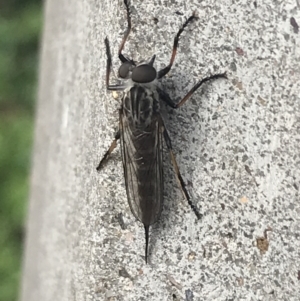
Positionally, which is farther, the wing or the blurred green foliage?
the blurred green foliage

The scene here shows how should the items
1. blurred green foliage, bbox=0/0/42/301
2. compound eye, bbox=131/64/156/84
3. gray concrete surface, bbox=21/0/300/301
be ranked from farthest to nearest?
blurred green foliage, bbox=0/0/42/301, compound eye, bbox=131/64/156/84, gray concrete surface, bbox=21/0/300/301

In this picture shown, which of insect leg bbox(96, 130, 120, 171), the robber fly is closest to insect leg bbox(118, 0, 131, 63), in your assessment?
the robber fly

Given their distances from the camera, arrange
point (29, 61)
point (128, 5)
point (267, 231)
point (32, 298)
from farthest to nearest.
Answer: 1. point (29, 61)
2. point (32, 298)
3. point (128, 5)
4. point (267, 231)

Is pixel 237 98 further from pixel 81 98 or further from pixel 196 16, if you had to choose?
pixel 81 98

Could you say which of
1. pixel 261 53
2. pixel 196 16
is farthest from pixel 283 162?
pixel 196 16

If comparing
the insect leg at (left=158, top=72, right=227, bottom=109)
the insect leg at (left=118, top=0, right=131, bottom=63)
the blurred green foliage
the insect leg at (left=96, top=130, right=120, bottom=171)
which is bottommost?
the blurred green foliage

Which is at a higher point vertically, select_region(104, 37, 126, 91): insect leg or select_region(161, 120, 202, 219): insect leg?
select_region(104, 37, 126, 91): insect leg

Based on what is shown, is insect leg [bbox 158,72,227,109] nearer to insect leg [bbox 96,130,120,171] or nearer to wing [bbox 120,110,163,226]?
wing [bbox 120,110,163,226]

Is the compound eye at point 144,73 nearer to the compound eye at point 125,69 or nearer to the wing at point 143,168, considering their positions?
the compound eye at point 125,69
